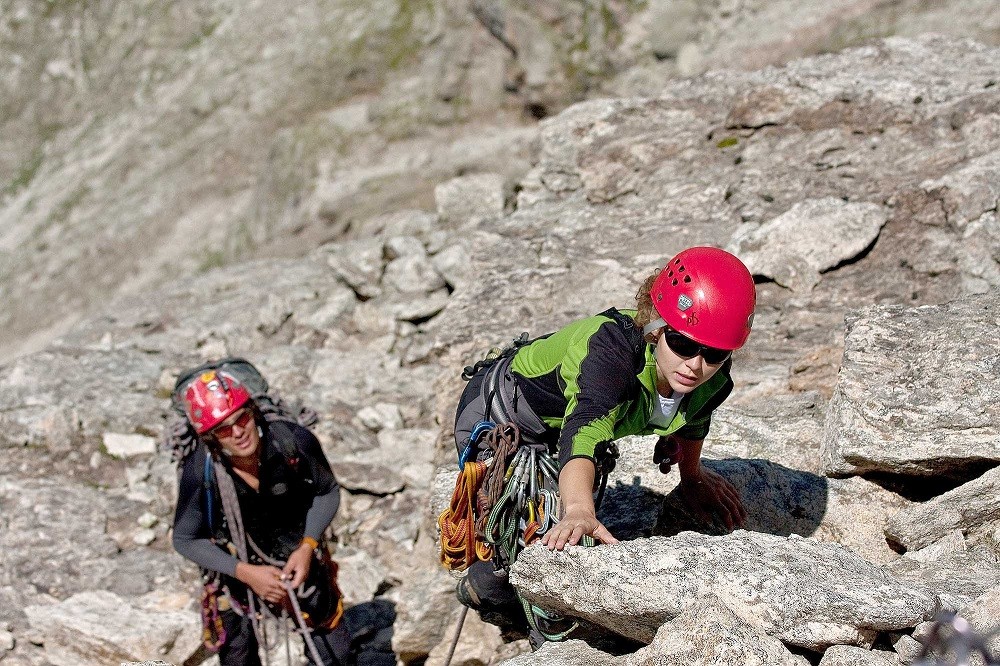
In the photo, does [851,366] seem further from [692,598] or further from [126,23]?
[126,23]

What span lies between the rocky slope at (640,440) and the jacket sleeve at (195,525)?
5.13ft

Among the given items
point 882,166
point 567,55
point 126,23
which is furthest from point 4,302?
point 882,166

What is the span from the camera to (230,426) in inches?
230

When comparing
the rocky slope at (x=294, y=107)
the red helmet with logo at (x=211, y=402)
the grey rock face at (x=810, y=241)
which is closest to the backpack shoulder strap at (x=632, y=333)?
the red helmet with logo at (x=211, y=402)

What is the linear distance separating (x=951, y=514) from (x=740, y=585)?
1.78 m

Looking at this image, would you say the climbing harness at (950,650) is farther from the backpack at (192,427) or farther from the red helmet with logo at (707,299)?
the backpack at (192,427)

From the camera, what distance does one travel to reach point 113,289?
26922 mm

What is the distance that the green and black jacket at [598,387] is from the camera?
428 cm

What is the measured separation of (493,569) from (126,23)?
129ft

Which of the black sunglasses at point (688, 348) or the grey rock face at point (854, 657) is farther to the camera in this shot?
the black sunglasses at point (688, 348)

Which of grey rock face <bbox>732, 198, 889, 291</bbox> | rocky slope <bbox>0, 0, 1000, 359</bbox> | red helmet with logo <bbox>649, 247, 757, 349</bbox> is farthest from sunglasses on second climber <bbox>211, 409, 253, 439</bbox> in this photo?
rocky slope <bbox>0, 0, 1000, 359</bbox>

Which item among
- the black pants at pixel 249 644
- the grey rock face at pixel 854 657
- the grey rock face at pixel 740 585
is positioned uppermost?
the grey rock face at pixel 740 585

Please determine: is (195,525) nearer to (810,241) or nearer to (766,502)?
(766,502)

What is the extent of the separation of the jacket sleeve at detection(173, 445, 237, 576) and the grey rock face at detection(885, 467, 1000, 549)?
407 cm
